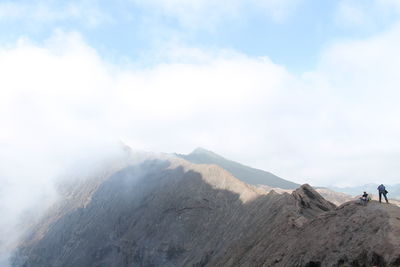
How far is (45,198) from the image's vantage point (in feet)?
470

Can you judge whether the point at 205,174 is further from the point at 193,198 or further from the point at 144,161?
the point at 144,161

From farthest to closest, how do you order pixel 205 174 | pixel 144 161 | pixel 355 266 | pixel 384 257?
1. pixel 144 161
2. pixel 205 174
3. pixel 355 266
4. pixel 384 257

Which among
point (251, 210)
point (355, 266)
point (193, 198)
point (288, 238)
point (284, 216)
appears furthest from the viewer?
point (193, 198)

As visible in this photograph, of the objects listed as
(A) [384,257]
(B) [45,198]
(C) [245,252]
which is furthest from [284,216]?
(B) [45,198]

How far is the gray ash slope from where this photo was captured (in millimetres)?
25297

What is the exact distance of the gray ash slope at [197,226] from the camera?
25.3 metres

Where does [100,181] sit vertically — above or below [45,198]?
above

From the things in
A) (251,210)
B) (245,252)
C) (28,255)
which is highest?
(251,210)

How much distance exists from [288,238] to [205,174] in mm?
49811

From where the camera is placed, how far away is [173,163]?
103m

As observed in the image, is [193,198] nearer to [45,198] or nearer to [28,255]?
[28,255]

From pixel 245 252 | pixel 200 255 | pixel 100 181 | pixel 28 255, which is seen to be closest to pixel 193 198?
pixel 200 255

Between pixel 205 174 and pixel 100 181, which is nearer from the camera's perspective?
pixel 205 174

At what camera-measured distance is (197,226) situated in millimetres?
71188
